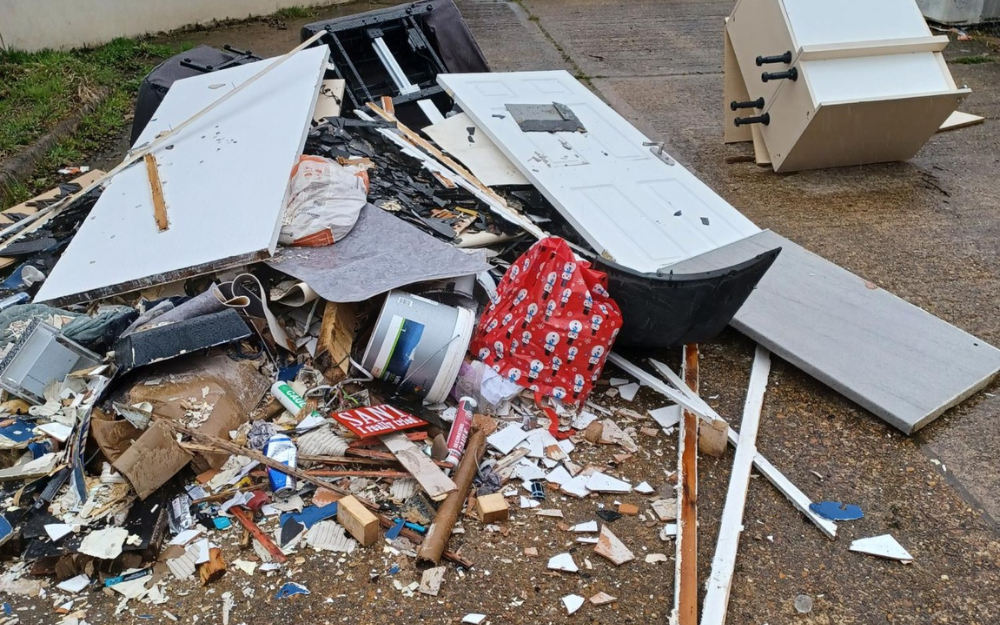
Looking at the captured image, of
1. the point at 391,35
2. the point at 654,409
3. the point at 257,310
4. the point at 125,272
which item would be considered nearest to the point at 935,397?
the point at 654,409

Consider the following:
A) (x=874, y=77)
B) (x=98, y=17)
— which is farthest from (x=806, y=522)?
(x=98, y=17)

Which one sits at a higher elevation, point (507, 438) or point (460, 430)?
point (460, 430)

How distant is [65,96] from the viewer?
5.66 metres

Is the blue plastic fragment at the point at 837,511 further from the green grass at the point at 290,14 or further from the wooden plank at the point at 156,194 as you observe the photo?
the green grass at the point at 290,14

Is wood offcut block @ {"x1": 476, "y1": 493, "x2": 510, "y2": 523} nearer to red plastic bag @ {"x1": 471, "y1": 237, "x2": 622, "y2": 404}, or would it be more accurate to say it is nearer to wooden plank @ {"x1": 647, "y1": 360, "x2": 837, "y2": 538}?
red plastic bag @ {"x1": 471, "y1": 237, "x2": 622, "y2": 404}

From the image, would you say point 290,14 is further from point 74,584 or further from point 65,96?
point 74,584

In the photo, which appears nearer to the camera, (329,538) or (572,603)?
(572,603)

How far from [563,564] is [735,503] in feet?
2.26

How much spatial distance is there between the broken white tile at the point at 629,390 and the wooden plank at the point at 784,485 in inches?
9.5

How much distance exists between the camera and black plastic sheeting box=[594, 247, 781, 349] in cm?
282

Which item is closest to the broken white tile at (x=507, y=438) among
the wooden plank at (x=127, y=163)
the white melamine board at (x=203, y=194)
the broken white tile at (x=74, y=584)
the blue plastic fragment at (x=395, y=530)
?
the blue plastic fragment at (x=395, y=530)

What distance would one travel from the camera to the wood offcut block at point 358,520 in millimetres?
2420

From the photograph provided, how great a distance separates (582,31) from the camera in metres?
7.77

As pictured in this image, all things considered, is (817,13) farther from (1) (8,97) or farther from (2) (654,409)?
(1) (8,97)
